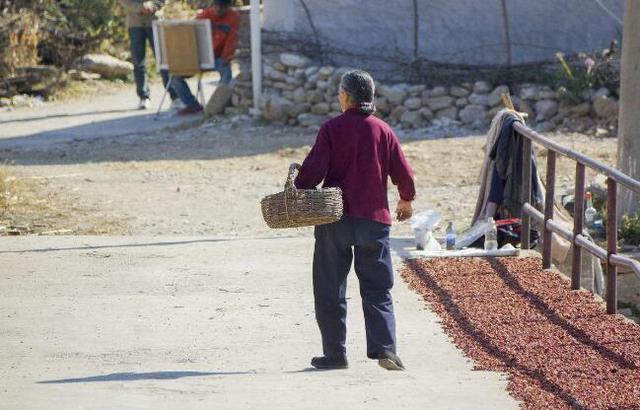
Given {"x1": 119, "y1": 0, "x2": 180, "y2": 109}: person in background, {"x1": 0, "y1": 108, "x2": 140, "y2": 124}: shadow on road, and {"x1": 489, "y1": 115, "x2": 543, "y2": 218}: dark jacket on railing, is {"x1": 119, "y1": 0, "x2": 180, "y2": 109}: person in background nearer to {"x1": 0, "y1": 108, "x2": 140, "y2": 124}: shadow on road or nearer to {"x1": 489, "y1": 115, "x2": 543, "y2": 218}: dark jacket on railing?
{"x1": 0, "y1": 108, "x2": 140, "y2": 124}: shadow on road

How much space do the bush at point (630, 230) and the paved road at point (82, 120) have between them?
7457mm

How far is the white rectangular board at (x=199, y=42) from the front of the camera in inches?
692

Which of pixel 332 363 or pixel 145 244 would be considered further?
pixel 145 244

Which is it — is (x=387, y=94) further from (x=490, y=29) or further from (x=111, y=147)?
(x=111, y=147)

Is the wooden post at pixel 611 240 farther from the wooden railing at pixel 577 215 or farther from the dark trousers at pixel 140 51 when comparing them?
the dark trousers at pixel 140 51

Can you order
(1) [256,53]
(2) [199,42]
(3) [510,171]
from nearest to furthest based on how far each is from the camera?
(3) [510,171], (1) [256,53], (2) [199,42]

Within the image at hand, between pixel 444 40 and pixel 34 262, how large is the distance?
31.1 ft

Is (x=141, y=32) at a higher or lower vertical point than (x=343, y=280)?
higher

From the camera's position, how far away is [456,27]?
57.6 feet

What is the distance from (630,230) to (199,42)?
807cm

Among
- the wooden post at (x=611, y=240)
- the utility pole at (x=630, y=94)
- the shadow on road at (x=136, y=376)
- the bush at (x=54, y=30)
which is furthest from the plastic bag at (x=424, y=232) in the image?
the bush at (x=54, y=30)

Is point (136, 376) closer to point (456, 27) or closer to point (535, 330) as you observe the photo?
point (535, 330)

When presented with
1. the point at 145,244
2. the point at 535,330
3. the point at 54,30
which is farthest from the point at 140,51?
the point at 535,330

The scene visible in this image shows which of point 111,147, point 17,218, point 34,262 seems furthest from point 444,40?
point 34,262
